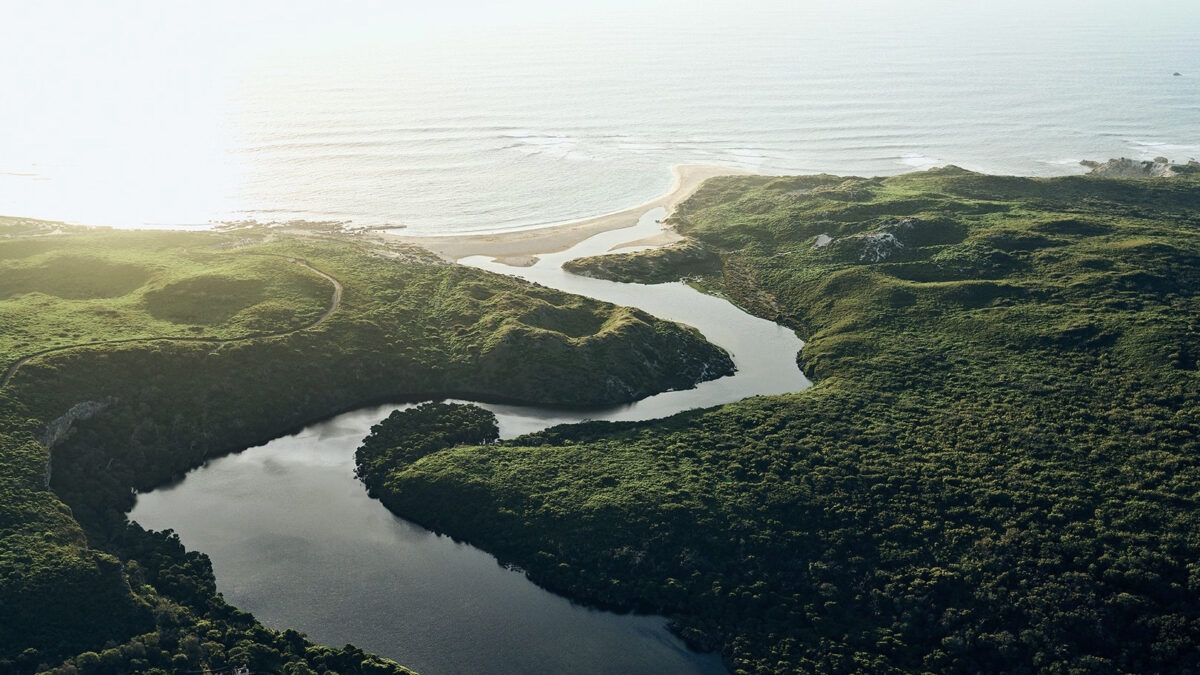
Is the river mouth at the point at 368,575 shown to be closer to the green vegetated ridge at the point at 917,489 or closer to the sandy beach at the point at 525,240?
the green vegetated ridge at the point at 917,489

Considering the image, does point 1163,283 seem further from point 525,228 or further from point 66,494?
point 66,494

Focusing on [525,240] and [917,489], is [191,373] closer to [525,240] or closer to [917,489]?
[525,240]

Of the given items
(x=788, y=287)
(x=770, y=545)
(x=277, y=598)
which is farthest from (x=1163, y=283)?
(x=277, y=598)

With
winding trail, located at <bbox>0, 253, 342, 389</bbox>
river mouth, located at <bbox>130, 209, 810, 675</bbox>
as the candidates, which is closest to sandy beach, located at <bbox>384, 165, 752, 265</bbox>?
winding trail, located at <bbox>0, 253, 342, 389</bbox>

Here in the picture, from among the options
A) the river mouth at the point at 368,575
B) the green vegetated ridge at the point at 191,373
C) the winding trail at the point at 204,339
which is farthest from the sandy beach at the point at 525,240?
the river mouth at the point at 368,575

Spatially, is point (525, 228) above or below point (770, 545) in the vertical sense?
above

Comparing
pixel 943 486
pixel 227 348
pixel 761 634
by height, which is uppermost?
pixel 227 348
